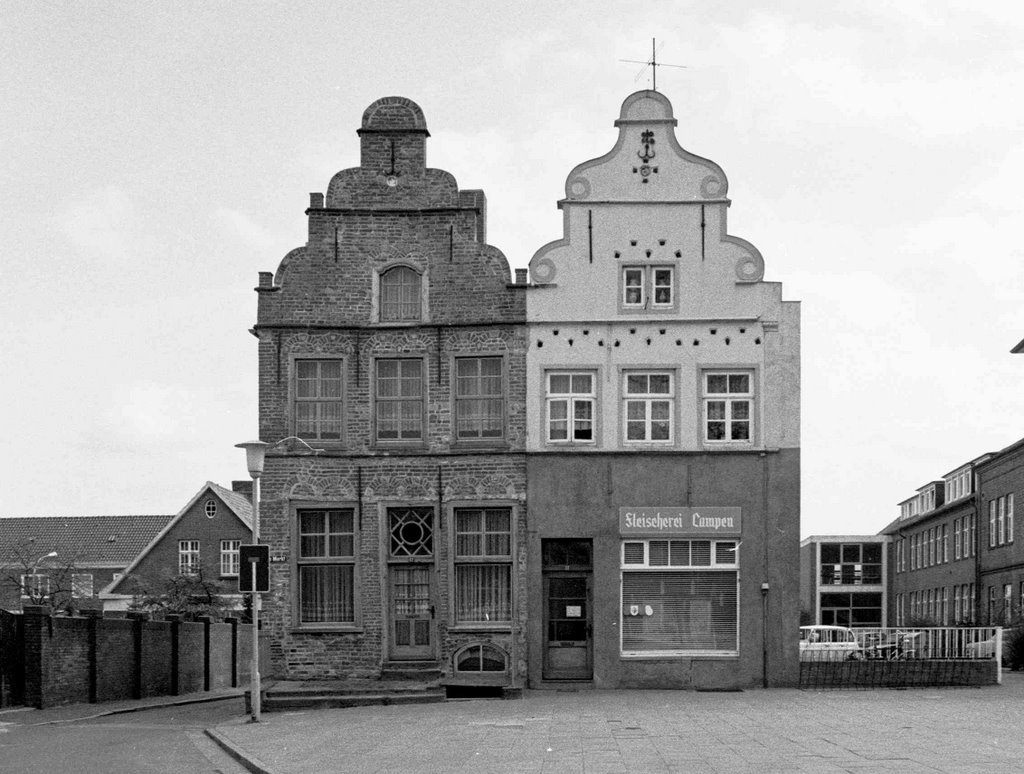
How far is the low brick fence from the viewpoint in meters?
30.8

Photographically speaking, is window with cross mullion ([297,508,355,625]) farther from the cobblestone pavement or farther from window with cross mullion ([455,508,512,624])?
the cobblestone pavement

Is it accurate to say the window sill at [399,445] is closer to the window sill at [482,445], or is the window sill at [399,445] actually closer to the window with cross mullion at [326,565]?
the window sill at [482,445]

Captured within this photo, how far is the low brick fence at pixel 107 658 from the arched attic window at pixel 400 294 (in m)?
A: 7.54

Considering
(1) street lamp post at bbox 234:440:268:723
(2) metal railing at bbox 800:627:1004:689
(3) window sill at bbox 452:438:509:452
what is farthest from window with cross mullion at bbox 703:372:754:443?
(1) street lamp post at bbox 234:440:268:723

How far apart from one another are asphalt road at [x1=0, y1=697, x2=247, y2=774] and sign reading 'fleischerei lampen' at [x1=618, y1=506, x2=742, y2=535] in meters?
8.08

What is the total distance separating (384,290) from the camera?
107 feet

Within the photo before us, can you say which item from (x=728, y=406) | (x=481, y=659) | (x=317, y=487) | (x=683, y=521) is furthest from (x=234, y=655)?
(x=728, y=406)

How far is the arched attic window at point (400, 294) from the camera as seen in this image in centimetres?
3238

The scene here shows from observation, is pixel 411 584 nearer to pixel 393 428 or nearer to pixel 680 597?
pixel 393 428

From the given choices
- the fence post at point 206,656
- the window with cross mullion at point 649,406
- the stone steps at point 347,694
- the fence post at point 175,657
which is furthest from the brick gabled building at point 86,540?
the window with cross mullion at point 649,406

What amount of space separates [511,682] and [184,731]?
24.0 feet

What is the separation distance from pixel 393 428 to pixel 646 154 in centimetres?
726

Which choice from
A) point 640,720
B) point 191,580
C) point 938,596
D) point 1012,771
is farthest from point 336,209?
point 938,596

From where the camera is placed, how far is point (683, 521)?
31328mm
